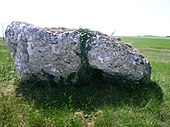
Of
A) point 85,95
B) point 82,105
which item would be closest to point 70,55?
point 85,95

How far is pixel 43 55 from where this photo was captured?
938cm

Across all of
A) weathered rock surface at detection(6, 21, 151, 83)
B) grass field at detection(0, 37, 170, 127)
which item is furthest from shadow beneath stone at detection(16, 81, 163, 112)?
weathered rock surface at detection(6, 21, 151, 83)

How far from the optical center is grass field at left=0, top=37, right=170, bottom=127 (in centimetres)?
779

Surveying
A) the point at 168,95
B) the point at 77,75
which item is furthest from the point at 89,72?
the point at 168,95

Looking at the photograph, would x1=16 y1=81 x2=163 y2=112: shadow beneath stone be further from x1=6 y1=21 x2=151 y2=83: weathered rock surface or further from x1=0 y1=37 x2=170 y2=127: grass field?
x1=6 y1=21 x2=151 y2=83: weathered rock surface

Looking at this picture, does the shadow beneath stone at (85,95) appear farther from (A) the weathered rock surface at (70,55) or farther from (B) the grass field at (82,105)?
(A) the weathered rock surface at (70,55)

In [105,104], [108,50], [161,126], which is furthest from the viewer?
[108,50]

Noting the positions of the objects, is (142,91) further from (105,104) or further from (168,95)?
(105,104)

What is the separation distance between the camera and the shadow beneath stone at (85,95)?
8.66 meters

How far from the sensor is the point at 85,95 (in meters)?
9.14

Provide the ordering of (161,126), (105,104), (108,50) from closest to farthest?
(161,126) < (105,104) < (108,50)

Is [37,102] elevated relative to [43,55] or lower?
lower

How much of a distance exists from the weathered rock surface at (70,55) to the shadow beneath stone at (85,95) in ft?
1.08

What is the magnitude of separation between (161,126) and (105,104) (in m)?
1.55
